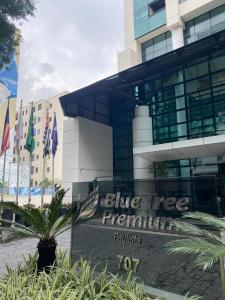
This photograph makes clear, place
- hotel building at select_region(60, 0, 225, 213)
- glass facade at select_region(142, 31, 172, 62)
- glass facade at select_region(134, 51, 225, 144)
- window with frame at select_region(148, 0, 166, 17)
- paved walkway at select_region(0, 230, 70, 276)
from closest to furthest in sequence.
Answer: paved walkway at select_region(0, 230, 70, 276), hotel building at select_region(60, 0, 225, 213), glass facade at select_region(134, 51, 225, 144), glass facade at select_region(142, 31, 172, 62), window with frame at select_region(148, 0, 166, 17)

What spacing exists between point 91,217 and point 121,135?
1844 cm

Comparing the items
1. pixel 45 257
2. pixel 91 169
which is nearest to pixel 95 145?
pixel 91 169

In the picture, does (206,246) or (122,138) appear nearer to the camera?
(206,246)

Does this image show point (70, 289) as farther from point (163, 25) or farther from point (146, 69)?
point (163, 25)

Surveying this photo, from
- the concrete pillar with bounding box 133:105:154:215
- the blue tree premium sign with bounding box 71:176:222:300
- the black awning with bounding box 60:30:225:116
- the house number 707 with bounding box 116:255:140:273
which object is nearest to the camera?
the blue tree premium sign with bounding box 71:176:222:300

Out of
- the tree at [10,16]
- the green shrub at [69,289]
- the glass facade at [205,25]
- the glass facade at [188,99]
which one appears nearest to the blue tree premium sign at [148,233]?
the green shrub at [69,289]

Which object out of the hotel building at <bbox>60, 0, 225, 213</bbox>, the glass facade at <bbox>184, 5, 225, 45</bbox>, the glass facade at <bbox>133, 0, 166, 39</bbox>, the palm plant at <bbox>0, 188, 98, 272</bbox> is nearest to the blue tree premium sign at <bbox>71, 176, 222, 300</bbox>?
the palm plant at <bbox>0, 188, 98, 272</bbox>

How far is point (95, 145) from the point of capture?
24.4 metres

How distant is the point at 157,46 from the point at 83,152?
43.8ft

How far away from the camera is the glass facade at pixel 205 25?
888 inches

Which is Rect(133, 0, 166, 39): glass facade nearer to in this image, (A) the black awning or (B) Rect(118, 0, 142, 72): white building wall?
(B) Rect(118, 0, 142, 72): white building wall

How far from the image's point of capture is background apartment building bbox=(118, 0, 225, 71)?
23266mm

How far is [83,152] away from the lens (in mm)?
23234

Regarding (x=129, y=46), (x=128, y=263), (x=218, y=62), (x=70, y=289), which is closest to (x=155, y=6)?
(x=129, y=46)
